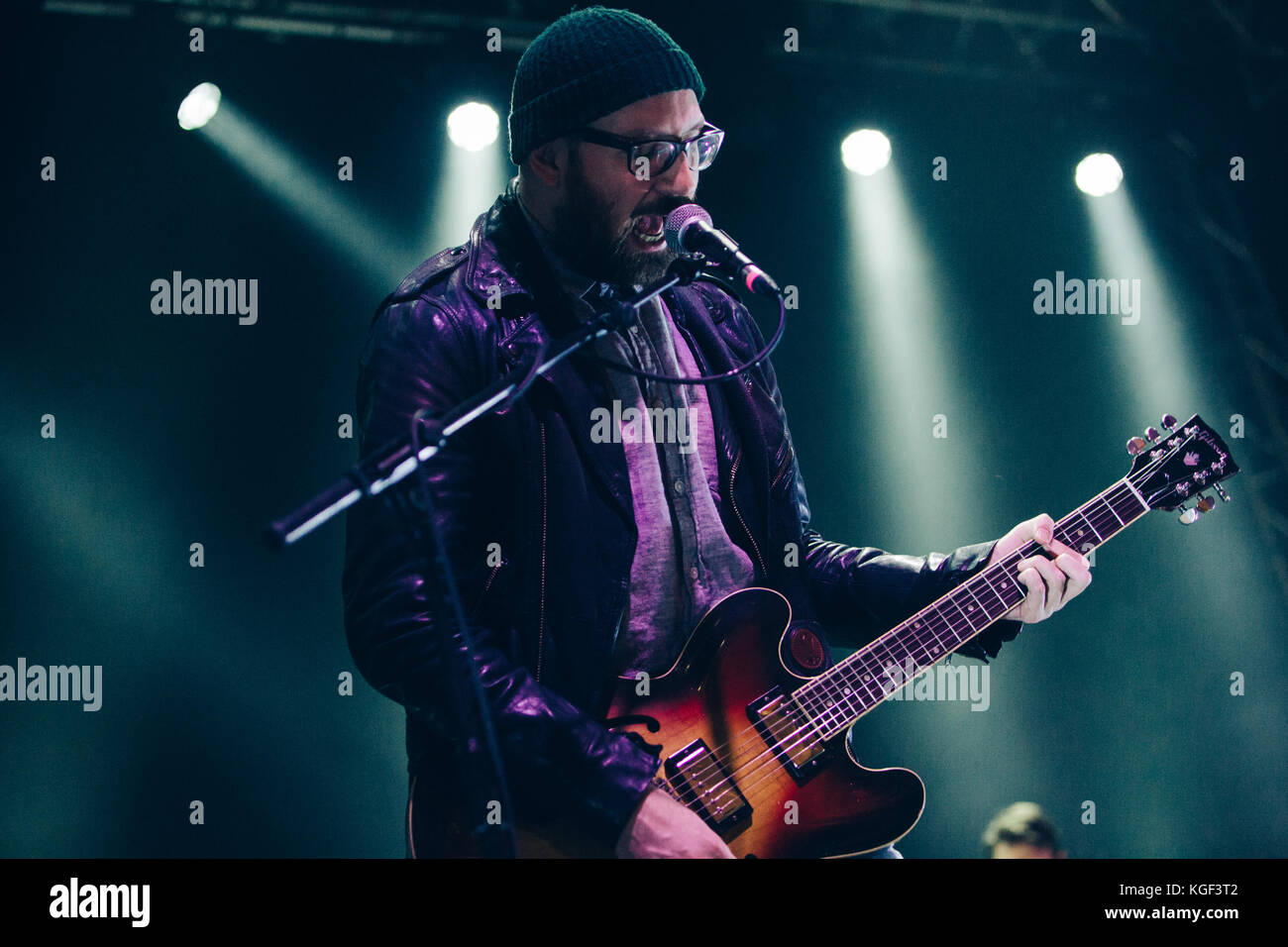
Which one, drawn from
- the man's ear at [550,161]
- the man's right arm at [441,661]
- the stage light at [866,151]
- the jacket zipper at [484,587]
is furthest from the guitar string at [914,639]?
the stage light at [866,151]

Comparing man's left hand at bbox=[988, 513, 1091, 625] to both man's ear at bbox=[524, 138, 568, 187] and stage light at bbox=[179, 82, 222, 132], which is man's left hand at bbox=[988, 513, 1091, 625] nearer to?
man's ear at bbox=[524, 138, 568, 187]

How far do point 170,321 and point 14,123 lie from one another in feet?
3.28

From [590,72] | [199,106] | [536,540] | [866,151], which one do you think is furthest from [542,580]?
[866,151]

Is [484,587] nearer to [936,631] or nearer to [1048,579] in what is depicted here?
[936,631]

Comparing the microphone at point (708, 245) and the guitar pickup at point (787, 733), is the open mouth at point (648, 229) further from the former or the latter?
the guitar pickup at point (787, 733)

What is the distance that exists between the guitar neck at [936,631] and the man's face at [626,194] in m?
1.01

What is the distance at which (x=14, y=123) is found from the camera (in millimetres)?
4262

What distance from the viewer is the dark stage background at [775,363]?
4.31 m

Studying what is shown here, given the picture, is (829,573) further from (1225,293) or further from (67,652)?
(1225,293)

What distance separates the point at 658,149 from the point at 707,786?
1.37 metres

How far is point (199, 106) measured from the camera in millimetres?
4289

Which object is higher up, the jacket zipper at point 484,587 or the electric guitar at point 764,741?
the jacket zipper at point 484,587

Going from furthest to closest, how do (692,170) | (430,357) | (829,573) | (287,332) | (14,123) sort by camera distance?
(287,332), (14,123), (829,573), (692,170), (430,357)
